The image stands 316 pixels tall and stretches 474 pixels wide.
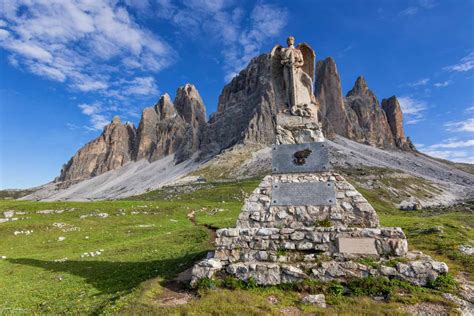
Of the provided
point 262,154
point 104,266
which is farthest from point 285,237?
point 262,154

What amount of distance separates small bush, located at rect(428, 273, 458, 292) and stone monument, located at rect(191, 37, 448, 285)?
0.55 ft

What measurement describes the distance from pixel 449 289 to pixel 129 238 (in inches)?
1051

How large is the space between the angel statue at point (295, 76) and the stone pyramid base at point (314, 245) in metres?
4.01

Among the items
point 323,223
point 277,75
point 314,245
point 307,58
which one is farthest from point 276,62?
point 314,245

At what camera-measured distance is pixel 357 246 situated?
429 inches

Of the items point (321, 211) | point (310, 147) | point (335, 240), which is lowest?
point (335, 240)

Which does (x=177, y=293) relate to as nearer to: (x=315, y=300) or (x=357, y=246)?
(x=315, y=300)

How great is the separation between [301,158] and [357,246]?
180 inches

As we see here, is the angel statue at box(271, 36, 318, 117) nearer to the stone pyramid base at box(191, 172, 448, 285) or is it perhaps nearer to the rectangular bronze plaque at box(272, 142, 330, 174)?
the rectangular bronze plaque at box(272, 142, 330, 174)

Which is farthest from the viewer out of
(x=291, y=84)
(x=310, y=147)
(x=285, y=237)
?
(x=291, y=84)

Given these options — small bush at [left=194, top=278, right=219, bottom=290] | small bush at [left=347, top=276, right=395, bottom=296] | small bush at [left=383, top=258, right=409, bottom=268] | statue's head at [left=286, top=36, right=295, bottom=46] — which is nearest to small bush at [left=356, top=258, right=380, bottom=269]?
small bush at [left=383, top=258, right=409, bottom=268]

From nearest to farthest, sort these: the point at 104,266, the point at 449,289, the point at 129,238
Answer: the point at 449,289 < the point at 104,266 < the point at 129,238

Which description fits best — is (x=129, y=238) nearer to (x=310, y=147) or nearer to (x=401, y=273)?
(x=310, y=147)

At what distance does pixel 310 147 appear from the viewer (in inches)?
543
